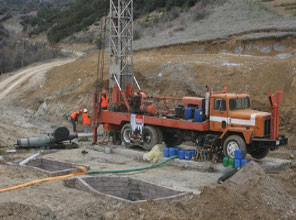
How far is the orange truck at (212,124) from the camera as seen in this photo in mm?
14656

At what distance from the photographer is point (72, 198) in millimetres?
11461

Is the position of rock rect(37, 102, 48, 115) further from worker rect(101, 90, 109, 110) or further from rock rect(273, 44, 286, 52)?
rock rect(273, 44, 286, 52)

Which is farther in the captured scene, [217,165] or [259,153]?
[259,153]

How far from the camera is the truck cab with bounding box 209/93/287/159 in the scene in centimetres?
1462

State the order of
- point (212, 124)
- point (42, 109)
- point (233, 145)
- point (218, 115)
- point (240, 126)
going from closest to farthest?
point (240, 126) → point (233, 145) → point (218, 115) → point (212, 124) → point (42, 109)

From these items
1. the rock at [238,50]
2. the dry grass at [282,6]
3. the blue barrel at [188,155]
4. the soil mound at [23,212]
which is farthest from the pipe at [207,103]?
the dry grass at [282,6]

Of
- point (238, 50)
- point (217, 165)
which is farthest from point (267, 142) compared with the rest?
point (238, 50)

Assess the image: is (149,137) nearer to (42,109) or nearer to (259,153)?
(259,153)

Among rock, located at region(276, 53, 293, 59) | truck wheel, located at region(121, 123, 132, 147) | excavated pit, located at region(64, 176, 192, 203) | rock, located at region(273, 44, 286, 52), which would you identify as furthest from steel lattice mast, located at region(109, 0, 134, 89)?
rock, located at region(273, 44, 286, 52)

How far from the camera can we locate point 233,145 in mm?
15062

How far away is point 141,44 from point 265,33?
10486 millimetres

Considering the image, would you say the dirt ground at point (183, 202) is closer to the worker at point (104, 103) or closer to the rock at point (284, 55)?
the worker at point (104, 103)

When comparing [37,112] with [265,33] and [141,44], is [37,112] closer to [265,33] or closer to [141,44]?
[141,44]

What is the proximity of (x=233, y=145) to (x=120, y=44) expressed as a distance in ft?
24.5
